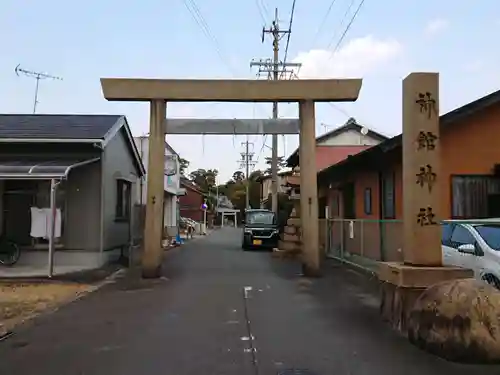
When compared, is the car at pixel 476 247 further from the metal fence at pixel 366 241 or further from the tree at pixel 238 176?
the tree at pixel 238 176

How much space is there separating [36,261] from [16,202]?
1.88m

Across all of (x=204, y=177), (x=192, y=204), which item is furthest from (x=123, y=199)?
(x=204, y=177)

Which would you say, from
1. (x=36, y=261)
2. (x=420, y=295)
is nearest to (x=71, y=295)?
(x=36, y=261)

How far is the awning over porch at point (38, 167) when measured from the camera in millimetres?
14672

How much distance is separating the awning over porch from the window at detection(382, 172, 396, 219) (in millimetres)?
8738

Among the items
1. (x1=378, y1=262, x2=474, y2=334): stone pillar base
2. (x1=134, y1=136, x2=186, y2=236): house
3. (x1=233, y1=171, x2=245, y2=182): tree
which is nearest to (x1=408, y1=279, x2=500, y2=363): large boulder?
(x1=378, y1=262, x2=474, y2=334): stone pillar base

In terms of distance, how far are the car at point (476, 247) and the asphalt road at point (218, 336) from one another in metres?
1.84

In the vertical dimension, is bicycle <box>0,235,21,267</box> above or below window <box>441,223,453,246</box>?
below

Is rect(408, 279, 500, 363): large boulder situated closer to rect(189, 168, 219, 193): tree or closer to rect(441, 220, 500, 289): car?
rect(441, 220, 500, 289): car

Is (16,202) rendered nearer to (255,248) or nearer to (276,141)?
(255,248)

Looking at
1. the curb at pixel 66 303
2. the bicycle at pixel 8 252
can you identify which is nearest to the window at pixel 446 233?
the curb at pixel 66 303

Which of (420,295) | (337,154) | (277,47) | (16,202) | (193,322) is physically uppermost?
(277,47)

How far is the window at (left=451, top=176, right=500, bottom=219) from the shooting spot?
1544cm

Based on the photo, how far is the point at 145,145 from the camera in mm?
34906
